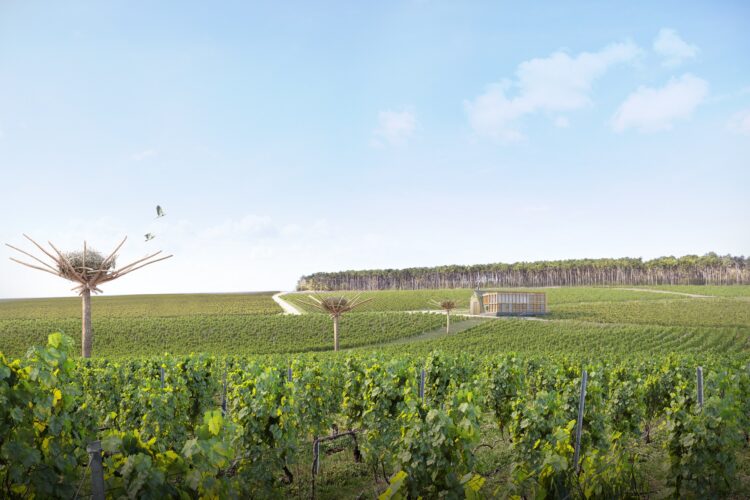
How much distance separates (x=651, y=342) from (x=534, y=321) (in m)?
10.3

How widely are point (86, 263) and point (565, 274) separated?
11711 cm

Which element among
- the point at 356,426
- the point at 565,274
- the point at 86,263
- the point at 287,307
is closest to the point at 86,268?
the point at 86,263

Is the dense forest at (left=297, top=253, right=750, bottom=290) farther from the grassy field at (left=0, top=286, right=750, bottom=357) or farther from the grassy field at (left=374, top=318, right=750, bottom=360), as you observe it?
the grassy field at (left=374, top=318, right=750, bottom=360)

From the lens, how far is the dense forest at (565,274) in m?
114

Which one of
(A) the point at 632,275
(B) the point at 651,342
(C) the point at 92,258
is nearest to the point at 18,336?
(C) the point at 92,258

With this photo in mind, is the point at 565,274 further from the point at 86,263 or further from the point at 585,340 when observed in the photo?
the point at 86,263

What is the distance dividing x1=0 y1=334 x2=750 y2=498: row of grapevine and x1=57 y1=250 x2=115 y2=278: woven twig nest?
509 cm

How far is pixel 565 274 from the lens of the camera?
4737 inches

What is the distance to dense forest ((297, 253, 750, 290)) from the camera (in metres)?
114

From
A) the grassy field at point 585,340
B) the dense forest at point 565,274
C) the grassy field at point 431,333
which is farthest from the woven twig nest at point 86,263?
the dense forest at point 565,274

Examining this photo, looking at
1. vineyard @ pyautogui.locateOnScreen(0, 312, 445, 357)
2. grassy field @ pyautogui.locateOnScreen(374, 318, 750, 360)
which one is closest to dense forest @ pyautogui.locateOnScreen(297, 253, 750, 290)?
vineyard @ pyautogui.locateOnScreen(0, 312, 445, 357)

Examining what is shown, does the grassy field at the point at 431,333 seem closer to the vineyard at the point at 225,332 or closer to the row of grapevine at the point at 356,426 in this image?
the vineyard at the point at 225,332

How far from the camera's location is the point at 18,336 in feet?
137

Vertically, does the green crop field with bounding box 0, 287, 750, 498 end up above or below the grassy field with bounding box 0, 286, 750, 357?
above
